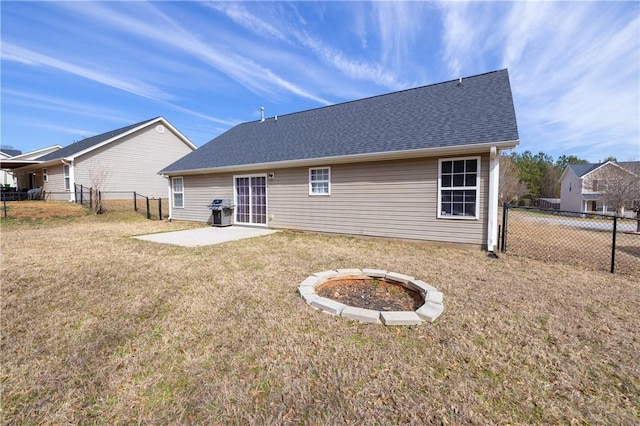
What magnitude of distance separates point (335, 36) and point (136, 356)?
11628 millimetres

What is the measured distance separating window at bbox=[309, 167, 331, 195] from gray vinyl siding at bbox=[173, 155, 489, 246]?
15 cm

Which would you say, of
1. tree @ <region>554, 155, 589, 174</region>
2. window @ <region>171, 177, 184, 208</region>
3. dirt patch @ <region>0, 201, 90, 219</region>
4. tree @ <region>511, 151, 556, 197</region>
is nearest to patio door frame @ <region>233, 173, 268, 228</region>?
window @ <region>171, 177, 184, 208</region>

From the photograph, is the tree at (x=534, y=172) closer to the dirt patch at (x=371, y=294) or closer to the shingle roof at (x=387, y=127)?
the shingle roof at (x=387, y=127)

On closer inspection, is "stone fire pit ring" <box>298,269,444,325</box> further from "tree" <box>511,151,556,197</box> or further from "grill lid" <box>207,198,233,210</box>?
"tree" <box>511,151,556,197</box>

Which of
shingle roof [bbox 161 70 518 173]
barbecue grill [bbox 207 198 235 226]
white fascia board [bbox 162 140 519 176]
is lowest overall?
barbecue grill [bbox 207 198 235 226]

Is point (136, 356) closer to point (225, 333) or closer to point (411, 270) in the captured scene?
point (225, 333)

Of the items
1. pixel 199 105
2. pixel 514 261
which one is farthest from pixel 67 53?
pixel 514 261

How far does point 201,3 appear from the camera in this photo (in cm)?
838

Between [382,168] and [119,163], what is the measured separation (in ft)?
58.4

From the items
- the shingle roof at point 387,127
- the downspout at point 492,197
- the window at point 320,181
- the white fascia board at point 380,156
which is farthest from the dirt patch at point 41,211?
the downspout at point 492,197

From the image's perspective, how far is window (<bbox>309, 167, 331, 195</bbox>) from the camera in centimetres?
887

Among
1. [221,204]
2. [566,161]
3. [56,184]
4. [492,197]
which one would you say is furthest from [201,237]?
[566,161]

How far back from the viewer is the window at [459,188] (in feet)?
22.0

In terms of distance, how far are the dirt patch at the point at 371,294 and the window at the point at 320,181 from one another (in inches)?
190
